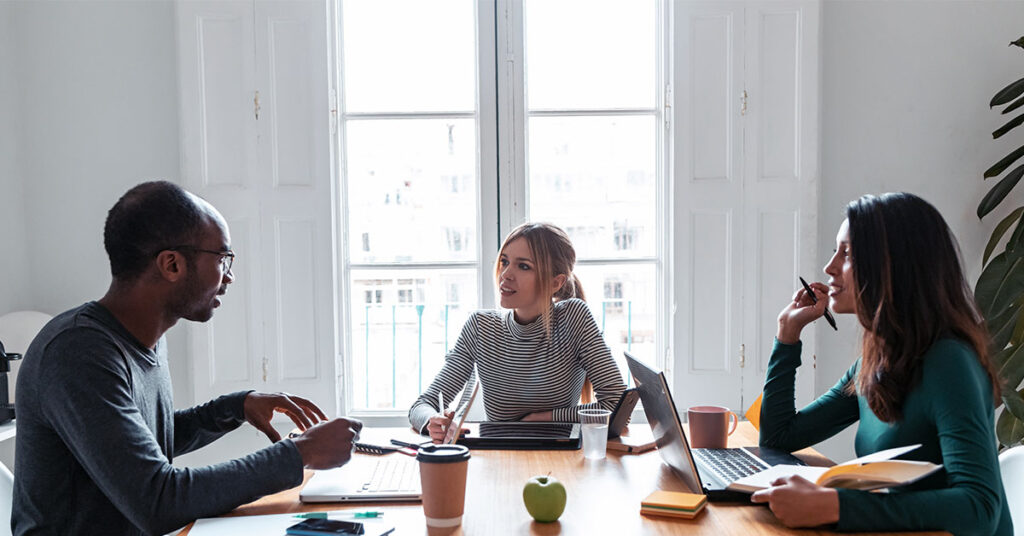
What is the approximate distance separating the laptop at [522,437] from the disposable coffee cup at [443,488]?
524 millimetres

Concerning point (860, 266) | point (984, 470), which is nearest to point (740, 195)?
point (860, 266)

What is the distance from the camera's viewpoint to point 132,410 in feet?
4.90

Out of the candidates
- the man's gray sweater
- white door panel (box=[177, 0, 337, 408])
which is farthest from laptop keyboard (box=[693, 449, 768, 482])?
white door panel (box=[177, 0, 337, 408])

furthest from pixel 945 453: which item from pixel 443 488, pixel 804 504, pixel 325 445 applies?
pixel 325 445

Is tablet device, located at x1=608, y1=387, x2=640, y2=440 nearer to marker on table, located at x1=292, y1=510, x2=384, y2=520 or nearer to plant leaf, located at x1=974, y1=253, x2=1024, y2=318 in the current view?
marker on table, located at x1=292, y1=510, x2=384, y2=520

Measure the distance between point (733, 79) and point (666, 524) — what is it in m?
2.25

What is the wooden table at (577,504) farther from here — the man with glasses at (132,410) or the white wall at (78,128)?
the white wall at (78,128)

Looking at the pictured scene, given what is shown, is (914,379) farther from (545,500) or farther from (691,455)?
(545,500)

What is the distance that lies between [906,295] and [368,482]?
1098 mm

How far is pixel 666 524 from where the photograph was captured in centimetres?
146

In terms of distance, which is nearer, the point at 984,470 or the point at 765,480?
the point at 984,470

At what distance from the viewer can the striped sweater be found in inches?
100

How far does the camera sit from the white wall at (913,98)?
3.39 metres

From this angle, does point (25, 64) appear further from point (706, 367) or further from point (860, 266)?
point (860, 266)
